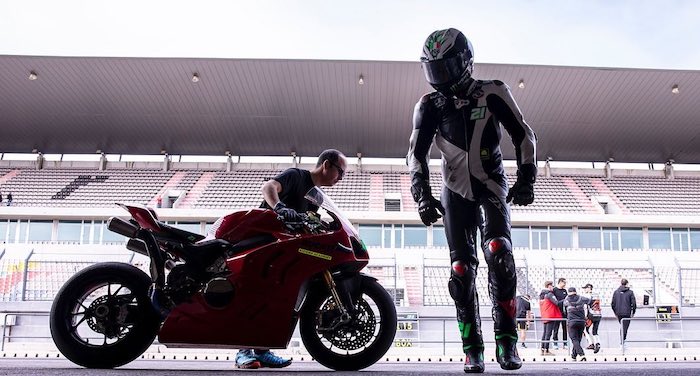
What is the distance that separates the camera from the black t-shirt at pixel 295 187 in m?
4.15

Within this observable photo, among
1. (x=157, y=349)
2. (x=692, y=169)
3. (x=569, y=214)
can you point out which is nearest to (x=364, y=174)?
(x=569, y=214)

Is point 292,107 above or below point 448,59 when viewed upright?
above

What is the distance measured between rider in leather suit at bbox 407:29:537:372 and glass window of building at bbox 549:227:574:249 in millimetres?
20236

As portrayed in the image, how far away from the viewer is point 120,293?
324 cm

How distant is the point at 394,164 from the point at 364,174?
147 centimetres

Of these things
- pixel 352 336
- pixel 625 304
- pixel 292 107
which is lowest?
pixel 352 336

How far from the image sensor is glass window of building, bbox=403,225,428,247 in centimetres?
2261

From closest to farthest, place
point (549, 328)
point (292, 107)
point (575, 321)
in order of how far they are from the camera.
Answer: point (575, 321)
point (549, 328)
point (292, 107)

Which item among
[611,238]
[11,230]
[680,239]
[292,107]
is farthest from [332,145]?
[680,239]

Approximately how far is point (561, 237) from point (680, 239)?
425cm

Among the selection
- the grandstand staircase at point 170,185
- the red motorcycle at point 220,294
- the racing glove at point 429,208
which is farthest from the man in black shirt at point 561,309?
the grandstand staircase at point 170,185

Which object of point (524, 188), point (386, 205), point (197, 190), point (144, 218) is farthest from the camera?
point (197, 190)

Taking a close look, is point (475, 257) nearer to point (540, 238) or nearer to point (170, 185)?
point (540, 238)

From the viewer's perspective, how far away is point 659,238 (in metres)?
23.0
